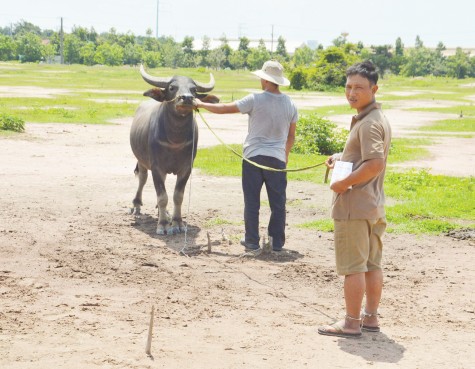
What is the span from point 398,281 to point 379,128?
251 centimetres

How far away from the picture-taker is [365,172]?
544 cm

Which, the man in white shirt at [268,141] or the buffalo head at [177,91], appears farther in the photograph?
the buffalo head at [177,91]

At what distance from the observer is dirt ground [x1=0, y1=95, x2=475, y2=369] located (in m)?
5.35

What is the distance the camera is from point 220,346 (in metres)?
5.48

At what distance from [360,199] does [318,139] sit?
11.9 meters

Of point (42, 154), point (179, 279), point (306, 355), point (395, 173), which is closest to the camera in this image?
point (306, 355)

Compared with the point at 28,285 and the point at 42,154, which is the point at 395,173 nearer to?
the point at 42,154

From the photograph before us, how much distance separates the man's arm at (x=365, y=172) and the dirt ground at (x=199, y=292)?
122cm

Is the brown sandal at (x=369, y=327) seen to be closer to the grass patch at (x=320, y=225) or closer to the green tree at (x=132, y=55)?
the grass patch at (x=320, y=225)

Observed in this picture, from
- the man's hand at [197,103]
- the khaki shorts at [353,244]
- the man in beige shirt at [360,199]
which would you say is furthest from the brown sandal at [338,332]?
the man's hand at [197,103]

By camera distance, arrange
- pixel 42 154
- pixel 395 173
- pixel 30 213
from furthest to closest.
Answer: pixel 42 154 < pixel 395 173 < pixel 30 213

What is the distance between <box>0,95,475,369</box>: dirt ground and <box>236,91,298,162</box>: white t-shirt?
1183 mm

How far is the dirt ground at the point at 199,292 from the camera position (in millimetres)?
5352

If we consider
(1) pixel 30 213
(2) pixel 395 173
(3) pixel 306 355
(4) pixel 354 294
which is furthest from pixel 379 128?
(2) pixel 395 173
